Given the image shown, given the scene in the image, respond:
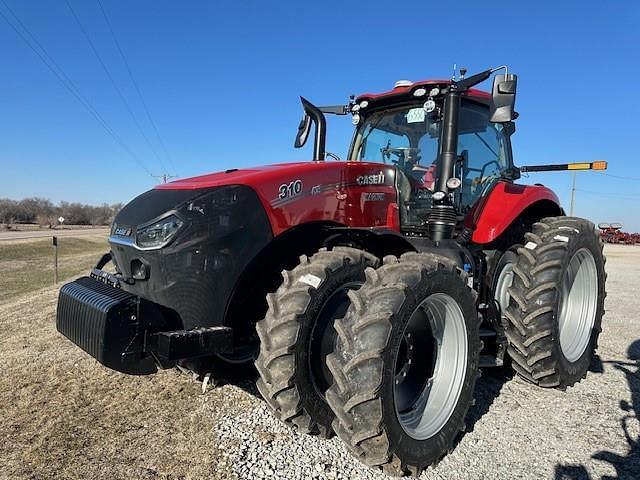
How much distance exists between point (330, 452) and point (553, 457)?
1.36 m

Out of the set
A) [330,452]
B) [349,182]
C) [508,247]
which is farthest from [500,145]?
[330,452]

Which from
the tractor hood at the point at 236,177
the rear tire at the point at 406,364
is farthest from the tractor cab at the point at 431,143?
the tractor hood at the point at 236,177

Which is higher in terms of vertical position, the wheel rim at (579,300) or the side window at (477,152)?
the side window at (477,152)

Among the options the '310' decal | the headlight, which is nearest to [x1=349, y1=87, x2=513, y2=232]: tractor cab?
the '310' decal

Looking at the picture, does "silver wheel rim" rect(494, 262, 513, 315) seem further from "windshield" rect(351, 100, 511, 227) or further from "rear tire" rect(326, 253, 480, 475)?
"rear tire" rect(326, 253, 480, 475)

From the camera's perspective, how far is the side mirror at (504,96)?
3.08 meters

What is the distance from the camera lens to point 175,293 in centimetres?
263

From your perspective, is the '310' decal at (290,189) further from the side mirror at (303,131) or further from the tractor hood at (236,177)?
the side mirror at (303,131)

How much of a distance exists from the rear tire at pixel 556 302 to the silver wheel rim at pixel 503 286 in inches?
12.8

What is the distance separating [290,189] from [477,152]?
2.16 metres

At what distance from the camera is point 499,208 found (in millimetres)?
4055

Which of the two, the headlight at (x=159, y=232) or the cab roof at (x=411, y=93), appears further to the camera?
the cab roof at (x=411, y=93)

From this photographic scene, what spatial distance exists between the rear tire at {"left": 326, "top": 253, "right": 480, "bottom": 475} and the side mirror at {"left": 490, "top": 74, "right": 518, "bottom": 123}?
1088mm

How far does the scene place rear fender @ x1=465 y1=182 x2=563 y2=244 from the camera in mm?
3906
